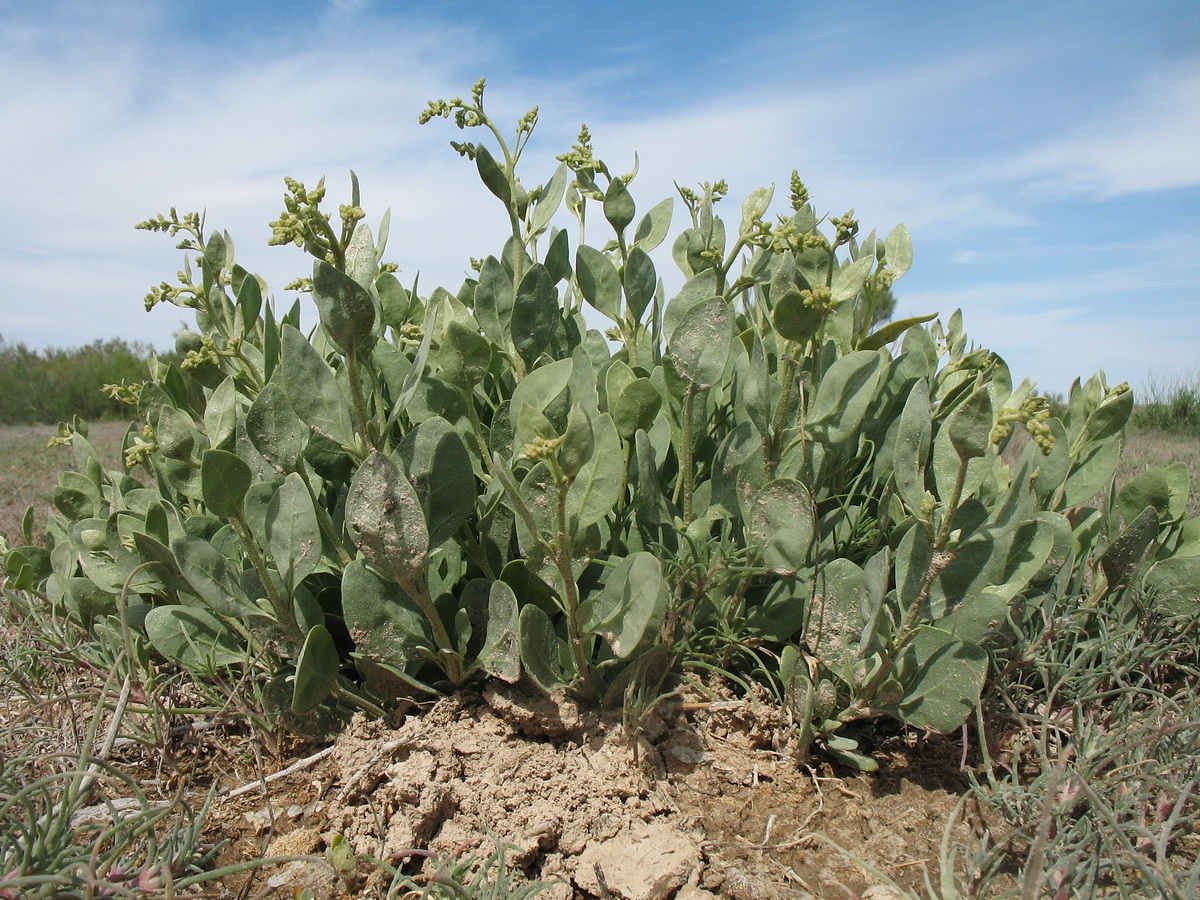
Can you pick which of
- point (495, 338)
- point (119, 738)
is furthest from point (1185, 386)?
point (119, 738)

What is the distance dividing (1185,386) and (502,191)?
494 inches

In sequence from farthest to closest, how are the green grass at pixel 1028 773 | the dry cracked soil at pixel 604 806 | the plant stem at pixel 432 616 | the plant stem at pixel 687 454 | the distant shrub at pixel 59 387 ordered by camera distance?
the distant shrub at pixel 59 387, the plant stem at pixel 687 454, the plant stem at pixel 432 616, the dry cracked soil at pixel 604 806, the green grass at pixel 1028 773

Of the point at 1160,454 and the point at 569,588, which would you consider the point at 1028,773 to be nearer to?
the point at 569,588

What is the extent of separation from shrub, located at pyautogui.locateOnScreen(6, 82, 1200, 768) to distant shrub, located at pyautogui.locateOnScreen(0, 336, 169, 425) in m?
17.5

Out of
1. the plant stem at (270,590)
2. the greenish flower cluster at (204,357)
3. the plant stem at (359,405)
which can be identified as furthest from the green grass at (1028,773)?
the greenish flower cluster at (204,357)

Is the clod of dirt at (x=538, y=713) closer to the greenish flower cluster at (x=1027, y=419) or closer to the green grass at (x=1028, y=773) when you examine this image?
the green grass at (x=1028, y=773)

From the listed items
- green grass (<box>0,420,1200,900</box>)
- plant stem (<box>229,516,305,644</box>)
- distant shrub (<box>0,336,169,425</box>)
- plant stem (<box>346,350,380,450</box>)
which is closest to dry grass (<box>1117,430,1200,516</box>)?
green grass (<box>0,420,1200,900</box>)

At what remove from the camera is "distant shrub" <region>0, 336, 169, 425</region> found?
17.6 meters

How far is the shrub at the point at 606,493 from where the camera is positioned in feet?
5.15

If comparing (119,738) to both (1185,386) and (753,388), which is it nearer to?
(753,388)

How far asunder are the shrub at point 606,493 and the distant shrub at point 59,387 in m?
17.5

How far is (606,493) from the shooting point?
160cm

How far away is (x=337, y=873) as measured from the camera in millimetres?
1506

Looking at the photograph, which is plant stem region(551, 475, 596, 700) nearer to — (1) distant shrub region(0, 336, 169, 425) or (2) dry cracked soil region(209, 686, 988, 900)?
(2) dry cracked soil region(209, 686, 988, 900)
